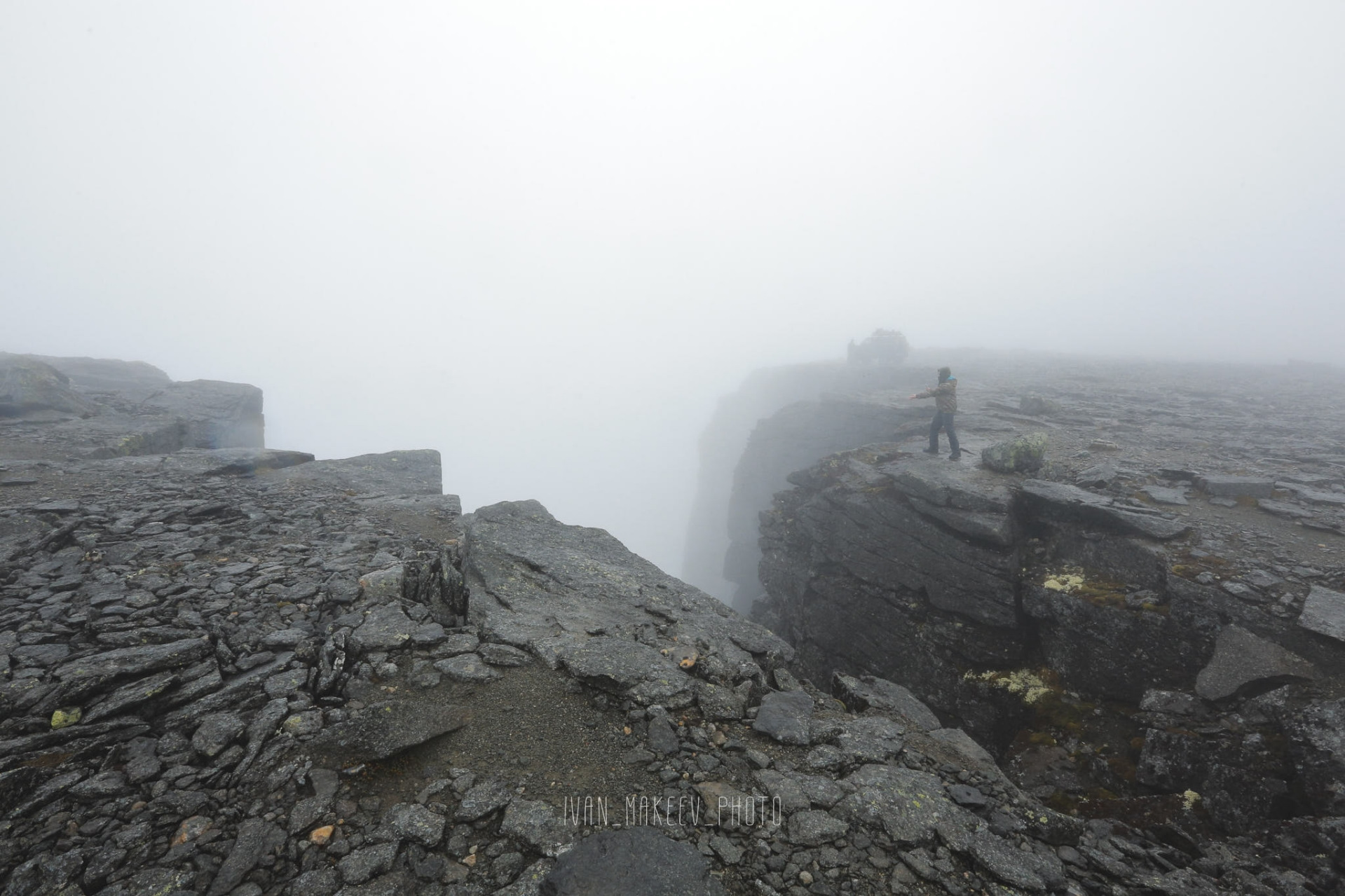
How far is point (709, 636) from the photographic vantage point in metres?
11.1

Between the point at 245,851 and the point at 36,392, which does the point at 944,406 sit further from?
the point at 36,392

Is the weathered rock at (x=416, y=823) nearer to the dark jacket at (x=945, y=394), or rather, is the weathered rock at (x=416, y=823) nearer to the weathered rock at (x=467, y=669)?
the weathered rock at (x=467, y=669)

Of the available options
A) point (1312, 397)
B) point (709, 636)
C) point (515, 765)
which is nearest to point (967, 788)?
point (709, 636)

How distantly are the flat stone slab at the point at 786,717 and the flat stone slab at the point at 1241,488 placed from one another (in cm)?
1851

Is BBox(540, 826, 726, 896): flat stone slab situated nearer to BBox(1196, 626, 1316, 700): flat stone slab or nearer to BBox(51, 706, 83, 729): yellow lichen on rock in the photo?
BBox(51, 706, 83, 729): yellow lichen on rock

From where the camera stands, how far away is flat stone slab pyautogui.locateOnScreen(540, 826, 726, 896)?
5.57 m

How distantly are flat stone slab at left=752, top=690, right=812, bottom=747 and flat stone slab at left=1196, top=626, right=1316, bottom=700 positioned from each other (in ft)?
32.3

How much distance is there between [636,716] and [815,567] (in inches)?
819

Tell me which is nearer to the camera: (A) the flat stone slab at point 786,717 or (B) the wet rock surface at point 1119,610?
(A) the flat stone slab at point 786,717

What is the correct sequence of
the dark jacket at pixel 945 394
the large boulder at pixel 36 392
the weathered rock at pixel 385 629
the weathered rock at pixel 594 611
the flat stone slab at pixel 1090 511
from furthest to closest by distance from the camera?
the large boulder at pixel 36 392, the dark jacket at pixel 945 394, the flat stone slab at pixel 1090 511, the weathered rock at pixel 594 611, the weathered rock at pixel 385 629

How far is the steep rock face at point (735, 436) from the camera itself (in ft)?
207

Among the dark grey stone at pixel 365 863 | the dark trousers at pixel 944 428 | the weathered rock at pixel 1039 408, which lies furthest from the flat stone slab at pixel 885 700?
the weathered rock at pixel 1039 408

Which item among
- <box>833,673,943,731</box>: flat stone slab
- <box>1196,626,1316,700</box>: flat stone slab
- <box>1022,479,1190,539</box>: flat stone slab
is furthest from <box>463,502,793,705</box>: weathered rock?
<box>1022,479,1190,539</box>: flat stone slab

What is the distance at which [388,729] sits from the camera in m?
7.28
